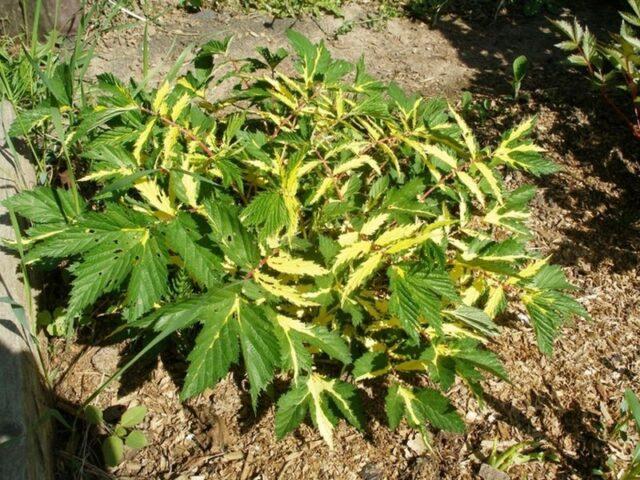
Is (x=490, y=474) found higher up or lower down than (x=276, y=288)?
lower down

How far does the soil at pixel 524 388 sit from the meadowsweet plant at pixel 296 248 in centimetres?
21

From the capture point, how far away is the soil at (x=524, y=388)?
6.26 feet

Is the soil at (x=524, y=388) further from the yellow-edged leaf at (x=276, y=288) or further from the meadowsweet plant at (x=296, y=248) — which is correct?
the yellow-edged leaf at (x=276, y=288)

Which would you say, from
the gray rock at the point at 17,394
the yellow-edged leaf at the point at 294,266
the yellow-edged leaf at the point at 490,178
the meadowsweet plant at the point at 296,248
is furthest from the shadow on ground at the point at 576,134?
the gray rock at the point at 17,394

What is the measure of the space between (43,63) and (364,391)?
2501 mm

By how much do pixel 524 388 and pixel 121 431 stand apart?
1.50 metres

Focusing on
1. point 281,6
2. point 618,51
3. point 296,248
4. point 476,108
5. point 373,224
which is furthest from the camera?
point 281,6

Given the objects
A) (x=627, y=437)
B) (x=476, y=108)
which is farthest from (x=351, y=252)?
(x=476, y=108)

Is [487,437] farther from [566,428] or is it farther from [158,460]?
[158,460]

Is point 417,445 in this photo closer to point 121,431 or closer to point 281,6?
point 121,431

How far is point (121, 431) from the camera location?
75.1 inches

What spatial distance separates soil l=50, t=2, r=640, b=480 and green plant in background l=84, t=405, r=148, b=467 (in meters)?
0.04

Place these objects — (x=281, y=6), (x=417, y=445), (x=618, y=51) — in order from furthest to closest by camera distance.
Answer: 1. (x=281, y=6)
2. (x=618, y=51)
3. (x=417, y=445)

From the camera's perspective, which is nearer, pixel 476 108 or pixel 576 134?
pixel 576 134
